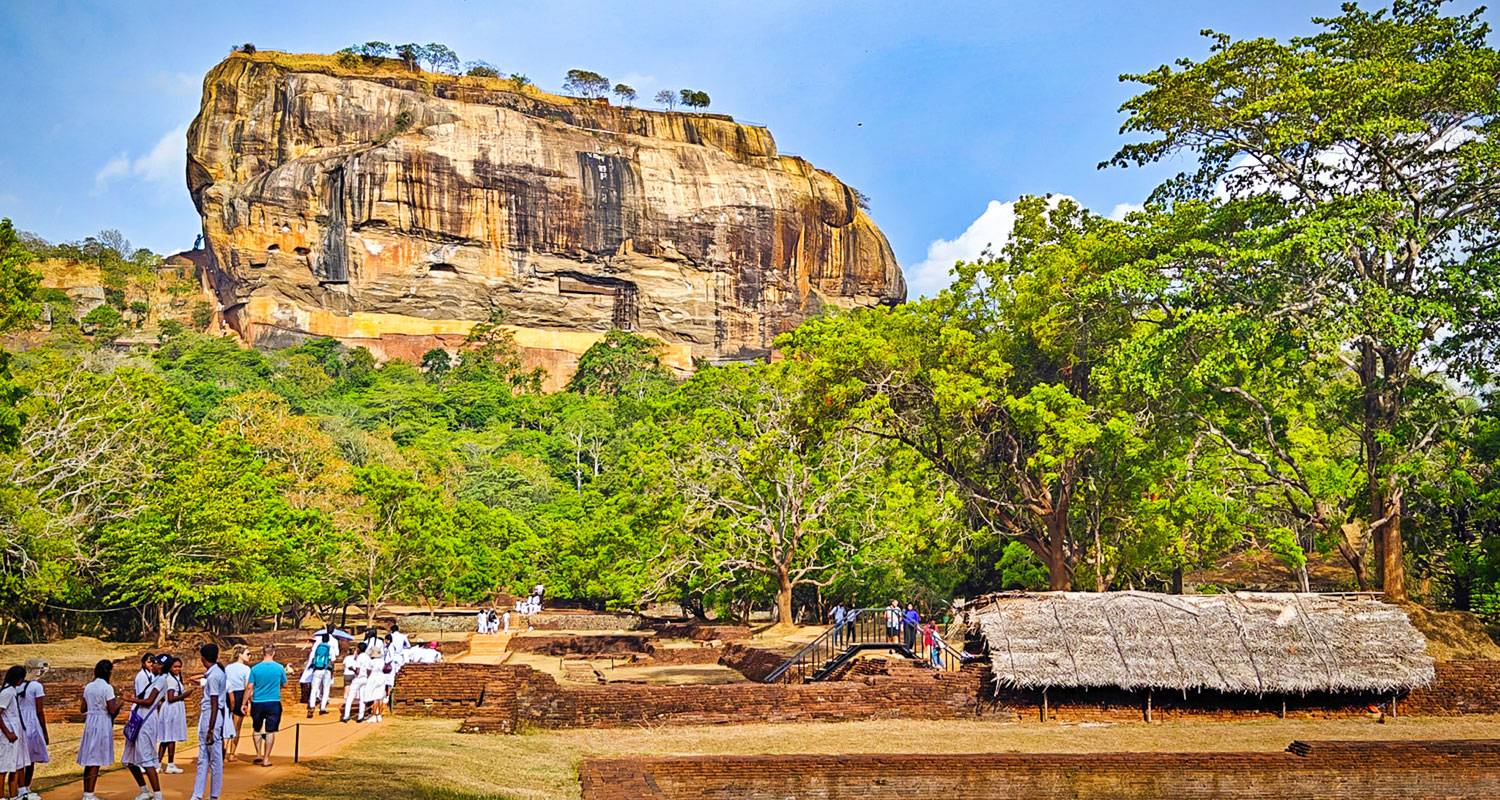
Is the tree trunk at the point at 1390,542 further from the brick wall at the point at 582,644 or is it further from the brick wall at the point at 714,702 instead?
the brick wall at the point at 582,644

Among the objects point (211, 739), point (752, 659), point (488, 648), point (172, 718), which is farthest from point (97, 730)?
point (488, 648)

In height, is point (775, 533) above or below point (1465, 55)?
below

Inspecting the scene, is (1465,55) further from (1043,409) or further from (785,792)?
(785,792)

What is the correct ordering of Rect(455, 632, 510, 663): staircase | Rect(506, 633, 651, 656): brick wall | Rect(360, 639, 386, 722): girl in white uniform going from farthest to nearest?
Rect(506, 633, 651, 656): brick wall < Rect(455, 632, 510, 663): staircase < Rect(360, 639, 386, 722): girl in white uniform

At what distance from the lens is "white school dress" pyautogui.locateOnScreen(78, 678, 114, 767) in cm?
829

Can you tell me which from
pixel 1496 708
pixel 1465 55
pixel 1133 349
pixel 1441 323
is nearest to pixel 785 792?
pixel 1496 708

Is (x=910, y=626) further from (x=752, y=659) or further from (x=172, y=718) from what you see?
(x=172, y=718)

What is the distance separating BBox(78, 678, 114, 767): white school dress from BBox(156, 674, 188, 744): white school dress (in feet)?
1.10

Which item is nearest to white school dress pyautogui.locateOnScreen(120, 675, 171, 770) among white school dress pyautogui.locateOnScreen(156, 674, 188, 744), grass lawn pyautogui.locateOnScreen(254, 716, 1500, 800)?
white school dress pyautogui.locateOnScreen(156, 674, 188, 744)

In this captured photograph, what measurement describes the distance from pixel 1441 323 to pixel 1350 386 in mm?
7396

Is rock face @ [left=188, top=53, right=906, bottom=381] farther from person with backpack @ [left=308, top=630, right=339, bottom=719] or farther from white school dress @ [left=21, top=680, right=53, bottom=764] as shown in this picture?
white school dress @ [left=21, top=680, right=53, bottom=764]

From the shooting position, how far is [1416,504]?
76.8ft

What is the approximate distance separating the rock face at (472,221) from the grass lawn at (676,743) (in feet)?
224

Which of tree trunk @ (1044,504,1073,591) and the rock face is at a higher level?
the rock face
